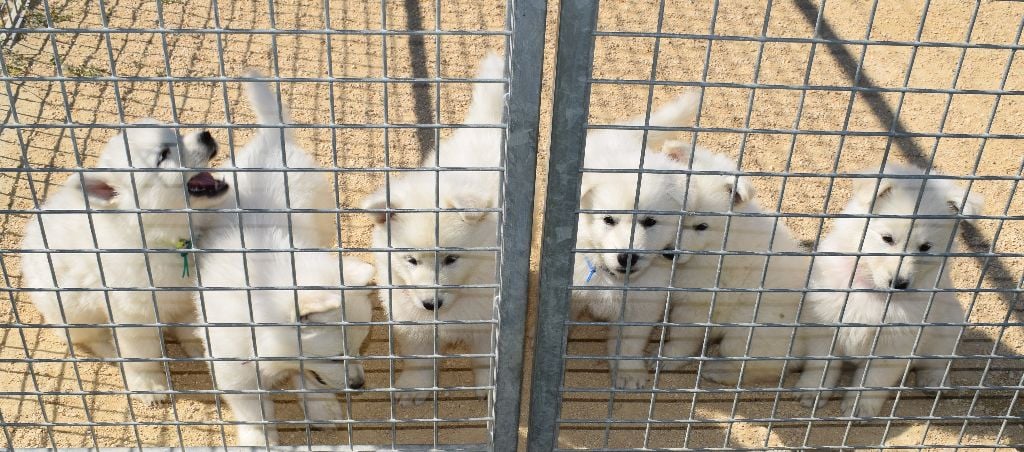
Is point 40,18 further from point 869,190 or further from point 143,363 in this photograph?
point 869,190

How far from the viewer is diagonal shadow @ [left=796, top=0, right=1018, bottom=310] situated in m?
4.11

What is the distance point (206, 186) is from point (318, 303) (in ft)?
2.50

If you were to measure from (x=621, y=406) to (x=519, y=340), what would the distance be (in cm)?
115

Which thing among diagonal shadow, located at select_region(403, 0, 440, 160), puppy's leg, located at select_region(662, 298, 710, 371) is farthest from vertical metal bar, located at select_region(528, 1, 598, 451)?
diagonal shadow, located at select_region(403, 0, 440, 160)

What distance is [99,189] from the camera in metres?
3.20

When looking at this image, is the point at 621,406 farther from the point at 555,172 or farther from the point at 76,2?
the point at 76,2

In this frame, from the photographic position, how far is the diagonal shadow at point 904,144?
4.11m

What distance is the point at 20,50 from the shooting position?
509 cm

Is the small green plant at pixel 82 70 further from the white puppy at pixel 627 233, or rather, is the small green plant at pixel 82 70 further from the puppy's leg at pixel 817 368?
the puppy's leg at pixel 817 368

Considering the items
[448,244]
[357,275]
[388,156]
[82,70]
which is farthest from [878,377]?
[82,70]

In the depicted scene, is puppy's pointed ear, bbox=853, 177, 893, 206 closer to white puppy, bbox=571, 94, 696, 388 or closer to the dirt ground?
the dirt ground

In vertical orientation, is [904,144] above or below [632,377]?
above

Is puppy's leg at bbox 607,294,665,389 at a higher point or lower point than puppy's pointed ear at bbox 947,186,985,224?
lower

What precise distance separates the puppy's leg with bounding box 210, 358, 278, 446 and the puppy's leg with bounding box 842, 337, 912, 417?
86.0 inches
